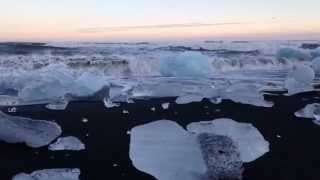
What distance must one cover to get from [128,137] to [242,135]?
130 centimetres

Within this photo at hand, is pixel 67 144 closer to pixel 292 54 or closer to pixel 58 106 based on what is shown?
pixel 58 106

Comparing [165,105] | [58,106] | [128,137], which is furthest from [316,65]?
[128,137]

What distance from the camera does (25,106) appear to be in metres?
7.65

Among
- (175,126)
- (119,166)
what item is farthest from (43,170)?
(175,126)

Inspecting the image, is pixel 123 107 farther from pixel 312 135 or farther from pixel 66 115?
pixel 312 135

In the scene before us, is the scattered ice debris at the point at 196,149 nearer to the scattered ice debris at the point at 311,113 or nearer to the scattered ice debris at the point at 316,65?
the scattered ice debris at the point at 311,113

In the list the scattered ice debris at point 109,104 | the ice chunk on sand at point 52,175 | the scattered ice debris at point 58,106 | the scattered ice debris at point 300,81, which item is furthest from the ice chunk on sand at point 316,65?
the ice chunk on sand at point 52,175

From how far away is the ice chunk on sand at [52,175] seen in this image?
164 inches

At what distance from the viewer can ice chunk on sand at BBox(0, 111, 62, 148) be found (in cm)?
516

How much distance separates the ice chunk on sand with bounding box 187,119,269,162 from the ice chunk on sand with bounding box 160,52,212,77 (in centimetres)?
674

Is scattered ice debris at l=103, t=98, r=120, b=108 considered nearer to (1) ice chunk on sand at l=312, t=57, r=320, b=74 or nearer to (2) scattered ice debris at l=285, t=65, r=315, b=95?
(2) scattered ice debris at l=285, t=65, r=315, b=95

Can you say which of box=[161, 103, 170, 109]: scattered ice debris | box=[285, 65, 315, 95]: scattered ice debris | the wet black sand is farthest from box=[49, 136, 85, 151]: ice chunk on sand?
box=[285, 65, 315, 95]: scattered ice debris

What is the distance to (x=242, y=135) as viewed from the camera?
205 inches

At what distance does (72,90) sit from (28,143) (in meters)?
3.43
